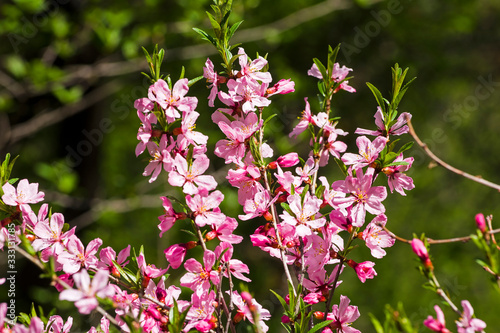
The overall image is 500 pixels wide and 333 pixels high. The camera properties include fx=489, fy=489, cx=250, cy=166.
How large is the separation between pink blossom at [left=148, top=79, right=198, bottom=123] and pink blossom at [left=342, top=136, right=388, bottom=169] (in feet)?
1.34

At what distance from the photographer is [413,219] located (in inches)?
282

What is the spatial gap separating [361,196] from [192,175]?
418 mm

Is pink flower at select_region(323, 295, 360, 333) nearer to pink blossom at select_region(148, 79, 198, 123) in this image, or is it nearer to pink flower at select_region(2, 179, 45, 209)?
pink blossom at select_region(148, 79, 198, 123)

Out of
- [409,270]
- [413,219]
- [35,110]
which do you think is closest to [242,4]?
[35,110]

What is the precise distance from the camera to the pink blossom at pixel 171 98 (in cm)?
121

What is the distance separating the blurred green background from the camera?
3.77 metres

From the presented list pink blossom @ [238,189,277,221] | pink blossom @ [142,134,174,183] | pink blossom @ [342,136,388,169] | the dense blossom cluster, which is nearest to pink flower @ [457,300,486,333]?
the dense blossom cluster

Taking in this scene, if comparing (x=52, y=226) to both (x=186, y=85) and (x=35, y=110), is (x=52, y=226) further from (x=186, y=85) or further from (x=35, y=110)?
(x=35, y=110)

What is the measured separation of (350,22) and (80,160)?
3.25m

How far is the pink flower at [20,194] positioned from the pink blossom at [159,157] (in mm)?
294

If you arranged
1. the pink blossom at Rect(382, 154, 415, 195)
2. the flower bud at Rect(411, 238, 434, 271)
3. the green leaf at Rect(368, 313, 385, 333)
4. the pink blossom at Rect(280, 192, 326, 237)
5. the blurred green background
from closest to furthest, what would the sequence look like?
the green leaf at Rect(368, 313, 385, 333) < the flower bud at Rect(411, 238, 434, 271) < the pink blossom at Rect(280, 192, 326, 237) < the pink blossom at Rect(382, 154, 415, 195) < the blurred green background

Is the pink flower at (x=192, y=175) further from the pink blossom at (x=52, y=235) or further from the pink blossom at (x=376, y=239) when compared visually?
the pink blossom at (x=376, y=239)

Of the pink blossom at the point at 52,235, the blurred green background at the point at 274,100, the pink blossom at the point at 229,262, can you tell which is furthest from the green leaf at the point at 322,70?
the blurred green background at the point at 274,100

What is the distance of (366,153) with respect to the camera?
3.95 feet
